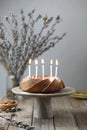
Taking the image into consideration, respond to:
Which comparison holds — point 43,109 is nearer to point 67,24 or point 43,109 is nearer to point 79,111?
point 79,111

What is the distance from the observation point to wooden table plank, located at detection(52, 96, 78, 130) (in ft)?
4.46

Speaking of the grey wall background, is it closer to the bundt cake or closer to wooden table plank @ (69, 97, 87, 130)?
wooden table plank @ (69, 97, 87, 130)

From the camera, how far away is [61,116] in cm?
158

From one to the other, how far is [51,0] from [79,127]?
183 cm

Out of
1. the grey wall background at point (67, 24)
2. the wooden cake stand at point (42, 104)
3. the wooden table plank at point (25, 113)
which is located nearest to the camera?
the wooden table plank at point (25, 113)

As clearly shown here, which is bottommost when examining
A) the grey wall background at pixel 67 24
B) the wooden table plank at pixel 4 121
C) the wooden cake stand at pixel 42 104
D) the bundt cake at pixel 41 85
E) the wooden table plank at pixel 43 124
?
the wooden table plank at pixel 43 124

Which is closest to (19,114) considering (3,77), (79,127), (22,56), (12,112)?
(12,112)

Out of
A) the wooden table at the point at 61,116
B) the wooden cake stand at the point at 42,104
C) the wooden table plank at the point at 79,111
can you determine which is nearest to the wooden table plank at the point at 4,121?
the wooden table at the point at 61,116

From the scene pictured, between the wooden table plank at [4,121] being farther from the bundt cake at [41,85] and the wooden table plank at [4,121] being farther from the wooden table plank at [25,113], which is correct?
the bundt cake at [41,85]

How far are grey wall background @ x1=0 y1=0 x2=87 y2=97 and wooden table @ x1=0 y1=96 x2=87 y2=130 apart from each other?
894 mm

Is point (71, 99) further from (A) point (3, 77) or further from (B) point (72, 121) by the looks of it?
(A) point (3, 77)

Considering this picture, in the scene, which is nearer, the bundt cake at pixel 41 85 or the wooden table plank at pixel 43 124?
the wooden table plank at pixel 43 124

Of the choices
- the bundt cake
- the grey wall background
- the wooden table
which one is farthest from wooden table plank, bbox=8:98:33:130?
the grey wall background

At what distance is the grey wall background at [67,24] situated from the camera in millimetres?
2910
